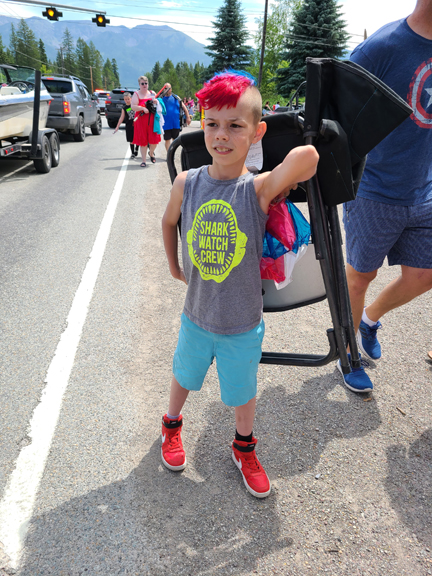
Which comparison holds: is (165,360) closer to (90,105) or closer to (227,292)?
(227,292)

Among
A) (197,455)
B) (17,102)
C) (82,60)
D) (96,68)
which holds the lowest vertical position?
(96,68)

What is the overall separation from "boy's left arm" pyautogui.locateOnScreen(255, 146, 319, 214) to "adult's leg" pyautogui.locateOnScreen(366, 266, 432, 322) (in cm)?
134

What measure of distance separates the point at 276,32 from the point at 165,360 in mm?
54741

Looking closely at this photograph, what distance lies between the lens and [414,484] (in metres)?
2.06

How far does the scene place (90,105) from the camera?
54.2ft

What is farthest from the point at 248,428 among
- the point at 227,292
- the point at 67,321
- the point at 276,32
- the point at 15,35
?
the point at 15,35

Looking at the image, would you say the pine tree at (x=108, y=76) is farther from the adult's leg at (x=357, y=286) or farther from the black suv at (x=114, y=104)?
the adult's leg at (x=357, y=286)

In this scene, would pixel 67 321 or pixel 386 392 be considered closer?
pixel 386 392

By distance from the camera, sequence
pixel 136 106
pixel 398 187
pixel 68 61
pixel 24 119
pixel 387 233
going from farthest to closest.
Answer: pixel 68 61
pixel 136 106
pixel 24 119
pixel 387 233
pixel 398 187

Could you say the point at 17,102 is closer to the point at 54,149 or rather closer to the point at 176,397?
the point at 54,149

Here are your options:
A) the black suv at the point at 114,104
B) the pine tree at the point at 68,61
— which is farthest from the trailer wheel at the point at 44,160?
the pine tree at the point at 68,61

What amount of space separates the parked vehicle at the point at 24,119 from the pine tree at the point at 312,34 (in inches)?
1306

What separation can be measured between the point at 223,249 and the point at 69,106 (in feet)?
46.6

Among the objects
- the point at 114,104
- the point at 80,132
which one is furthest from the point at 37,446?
the point at 114,104
